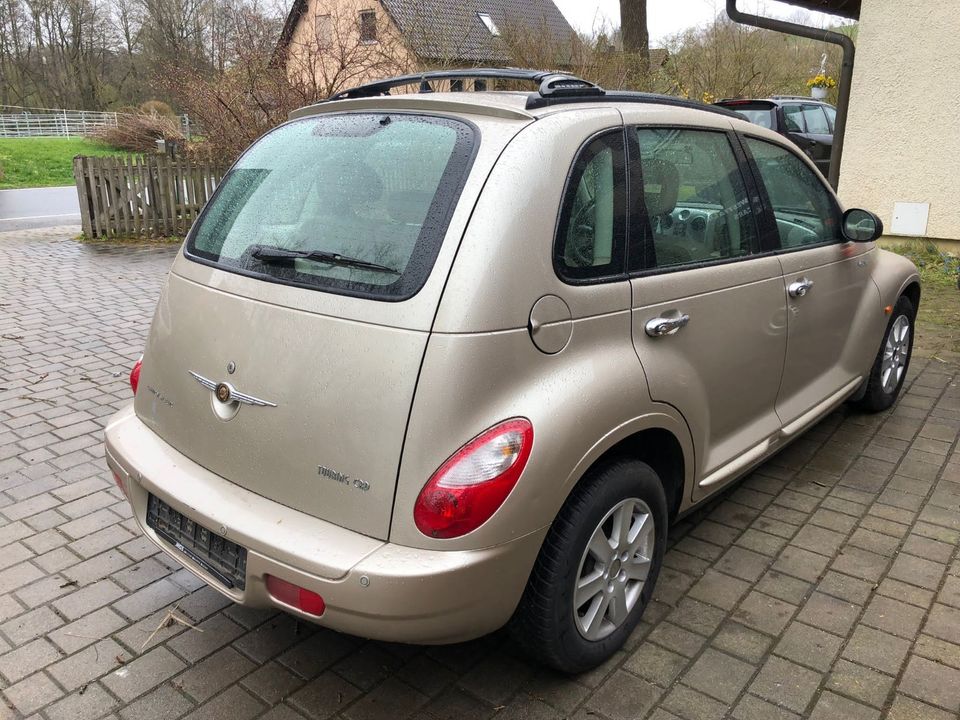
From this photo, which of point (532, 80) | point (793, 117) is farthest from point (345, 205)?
point (793, 117)

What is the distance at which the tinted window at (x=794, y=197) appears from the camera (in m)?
3.42

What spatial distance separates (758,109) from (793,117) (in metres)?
0.81

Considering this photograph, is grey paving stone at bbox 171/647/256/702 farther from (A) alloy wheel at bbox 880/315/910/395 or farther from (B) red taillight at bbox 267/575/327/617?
(A) alloy wheel at bbox 880/315/910/395

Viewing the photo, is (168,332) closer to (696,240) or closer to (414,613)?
(414,613)

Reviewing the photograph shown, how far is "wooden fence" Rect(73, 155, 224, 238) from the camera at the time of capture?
1177cm

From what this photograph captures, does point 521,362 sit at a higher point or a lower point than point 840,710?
higher

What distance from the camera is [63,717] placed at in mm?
2379

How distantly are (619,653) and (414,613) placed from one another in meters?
0.96

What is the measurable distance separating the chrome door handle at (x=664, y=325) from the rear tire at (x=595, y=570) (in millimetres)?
433

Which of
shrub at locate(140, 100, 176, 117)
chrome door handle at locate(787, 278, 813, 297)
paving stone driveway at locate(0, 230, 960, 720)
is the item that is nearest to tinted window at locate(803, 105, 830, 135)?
paving stone driveway at locate(0, 230, 960, 720)

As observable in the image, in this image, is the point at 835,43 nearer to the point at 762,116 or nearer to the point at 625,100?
the point at 762,116

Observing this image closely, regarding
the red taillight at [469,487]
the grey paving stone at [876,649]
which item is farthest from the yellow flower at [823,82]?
→ the red taillight at [469,487]

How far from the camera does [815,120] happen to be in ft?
41.7

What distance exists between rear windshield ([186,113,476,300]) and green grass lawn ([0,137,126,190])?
23287 mm
